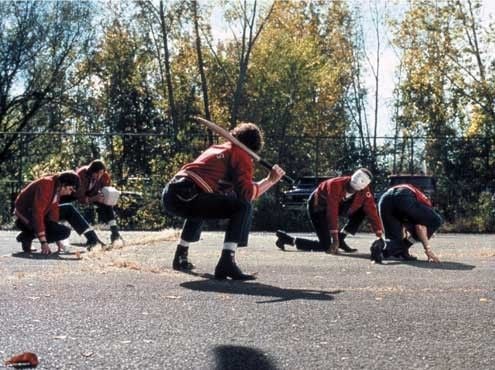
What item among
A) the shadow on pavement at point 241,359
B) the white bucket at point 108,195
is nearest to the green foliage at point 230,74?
the white bucket at point 108,195

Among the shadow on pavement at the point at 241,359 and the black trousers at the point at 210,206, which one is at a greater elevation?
the black trousers at the point at 210,206

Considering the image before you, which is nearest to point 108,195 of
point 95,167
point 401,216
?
point 95,167

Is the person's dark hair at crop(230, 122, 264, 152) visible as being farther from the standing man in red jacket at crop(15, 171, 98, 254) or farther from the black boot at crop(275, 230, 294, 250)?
the black boot at crop(275, 230, 294, 250)

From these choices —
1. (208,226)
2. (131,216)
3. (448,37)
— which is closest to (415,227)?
(208,226)

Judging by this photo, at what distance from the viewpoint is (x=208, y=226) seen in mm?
20812

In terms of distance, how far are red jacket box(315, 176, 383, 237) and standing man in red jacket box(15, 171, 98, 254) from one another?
138 inches

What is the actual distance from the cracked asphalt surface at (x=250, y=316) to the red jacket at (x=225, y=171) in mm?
911

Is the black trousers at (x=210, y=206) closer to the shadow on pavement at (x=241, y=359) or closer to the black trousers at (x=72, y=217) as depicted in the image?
the shadow on pavement at (x=241, y=359)

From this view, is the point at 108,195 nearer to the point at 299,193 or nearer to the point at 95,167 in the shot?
the point at 95,167

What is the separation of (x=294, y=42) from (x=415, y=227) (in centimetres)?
2978

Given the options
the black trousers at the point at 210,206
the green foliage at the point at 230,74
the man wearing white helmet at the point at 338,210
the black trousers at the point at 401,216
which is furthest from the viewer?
the green foliage at the point at 230,74

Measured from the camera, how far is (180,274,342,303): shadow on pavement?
6.95m

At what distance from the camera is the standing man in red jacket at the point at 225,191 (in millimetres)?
8125

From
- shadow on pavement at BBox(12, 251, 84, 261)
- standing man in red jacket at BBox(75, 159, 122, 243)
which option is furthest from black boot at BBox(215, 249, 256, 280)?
standing man in red jacket at BBox(75, 159, 122, 243)
